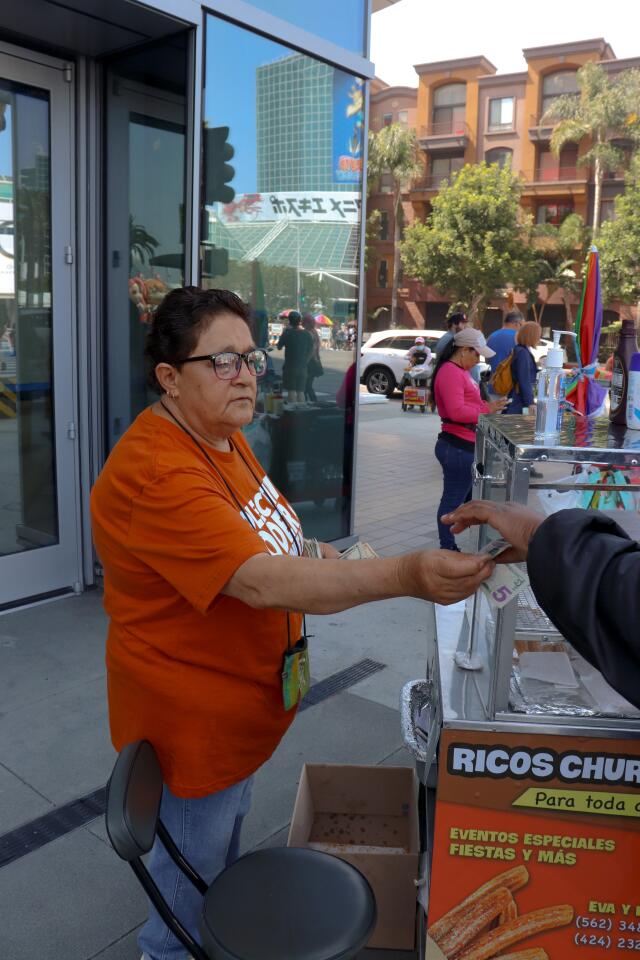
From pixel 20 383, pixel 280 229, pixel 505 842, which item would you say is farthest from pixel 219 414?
pixel 280 229

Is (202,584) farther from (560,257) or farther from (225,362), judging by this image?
(560,257)

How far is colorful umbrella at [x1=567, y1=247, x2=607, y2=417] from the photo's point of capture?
2.18 meters

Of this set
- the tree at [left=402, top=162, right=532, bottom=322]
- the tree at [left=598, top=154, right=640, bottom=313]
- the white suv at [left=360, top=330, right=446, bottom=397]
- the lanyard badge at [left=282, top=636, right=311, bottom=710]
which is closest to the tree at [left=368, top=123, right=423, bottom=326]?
the tree at [left=402, top=162, right=532, bottom=322]

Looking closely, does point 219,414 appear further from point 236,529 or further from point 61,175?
point 61,175

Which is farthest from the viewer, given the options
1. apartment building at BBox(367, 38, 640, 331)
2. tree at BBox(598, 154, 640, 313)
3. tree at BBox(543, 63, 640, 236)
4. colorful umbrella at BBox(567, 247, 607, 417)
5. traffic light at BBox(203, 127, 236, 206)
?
apartment building at BBox(367, 38, 640, 331)

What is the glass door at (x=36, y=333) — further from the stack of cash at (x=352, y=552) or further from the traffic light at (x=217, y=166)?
the stack of cash at (x=352, y=552)

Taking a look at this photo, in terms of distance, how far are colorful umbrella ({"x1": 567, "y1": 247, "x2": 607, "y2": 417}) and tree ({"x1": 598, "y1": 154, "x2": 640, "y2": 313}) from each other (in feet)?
92.7

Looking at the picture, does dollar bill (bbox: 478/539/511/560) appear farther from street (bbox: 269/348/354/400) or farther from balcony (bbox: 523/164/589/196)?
balcony (bbox: 523/164/589/196)

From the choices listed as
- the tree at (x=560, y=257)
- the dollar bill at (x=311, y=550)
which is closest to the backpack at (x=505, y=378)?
the dollar bill at (x=311, y=550)

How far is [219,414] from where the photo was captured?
183cm

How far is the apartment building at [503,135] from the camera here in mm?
36844

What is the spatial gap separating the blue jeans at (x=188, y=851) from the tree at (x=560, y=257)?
33567 mm

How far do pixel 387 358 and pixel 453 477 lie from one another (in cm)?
1396

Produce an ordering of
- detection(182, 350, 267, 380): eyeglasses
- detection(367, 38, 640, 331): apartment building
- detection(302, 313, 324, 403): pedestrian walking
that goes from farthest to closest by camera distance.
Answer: detection(367, 38, 640, 331): apartment building → detection(302, 313, 324, 403): pedestrian walking → detection(182, 350, 267, 380): eyeglasses
